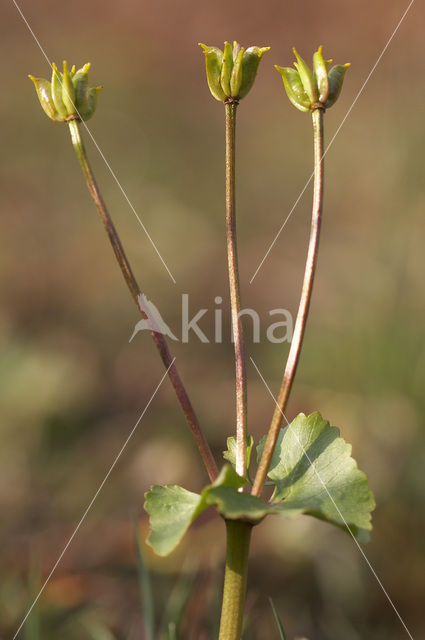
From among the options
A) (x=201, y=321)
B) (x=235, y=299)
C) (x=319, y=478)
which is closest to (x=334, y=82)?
(x=235, y=299)

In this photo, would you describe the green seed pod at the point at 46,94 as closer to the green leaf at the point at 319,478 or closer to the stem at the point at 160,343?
the stem at the point at 160,343

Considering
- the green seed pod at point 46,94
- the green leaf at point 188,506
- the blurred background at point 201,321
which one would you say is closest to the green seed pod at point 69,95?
the green seed pod at point 46,94

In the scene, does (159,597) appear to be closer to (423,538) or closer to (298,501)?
(423,538)

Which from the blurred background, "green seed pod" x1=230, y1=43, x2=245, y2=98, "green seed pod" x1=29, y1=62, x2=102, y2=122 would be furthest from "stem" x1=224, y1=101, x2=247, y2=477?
the blurred background

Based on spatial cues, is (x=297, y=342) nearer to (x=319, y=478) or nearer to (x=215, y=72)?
(x=319, y=478)

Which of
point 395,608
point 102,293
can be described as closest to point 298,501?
point 395,608
